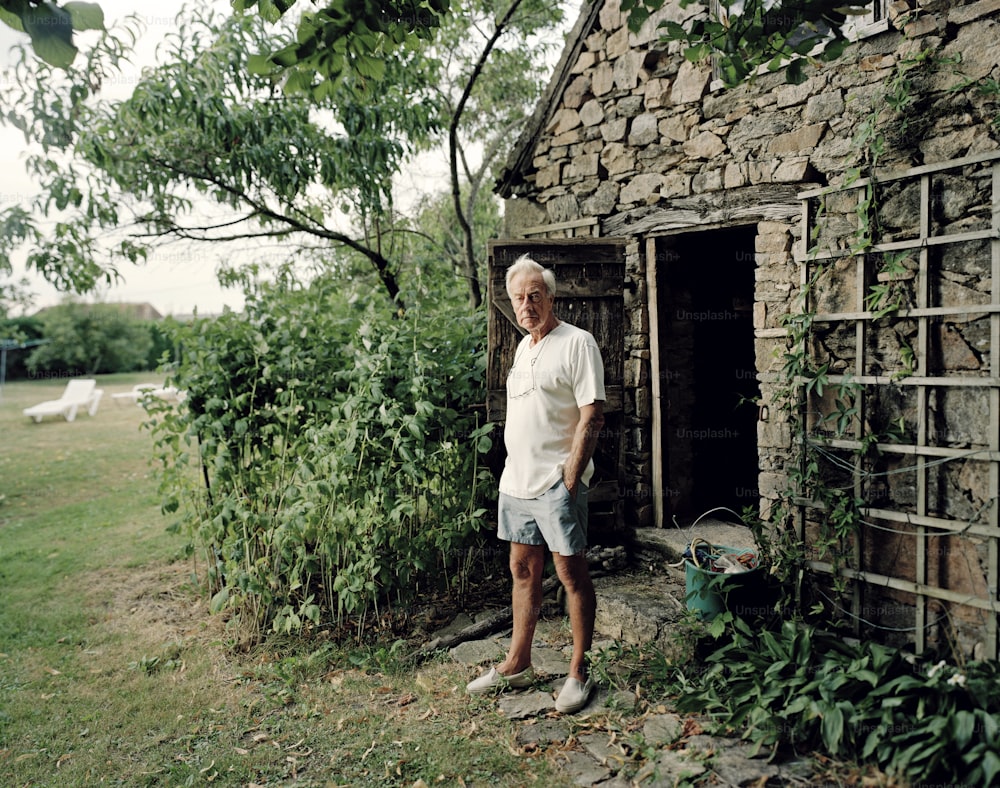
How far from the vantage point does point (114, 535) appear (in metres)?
7.28

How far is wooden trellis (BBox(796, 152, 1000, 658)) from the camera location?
3.46m

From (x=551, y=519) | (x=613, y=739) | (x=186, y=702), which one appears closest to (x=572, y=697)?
(x=613, y=739)

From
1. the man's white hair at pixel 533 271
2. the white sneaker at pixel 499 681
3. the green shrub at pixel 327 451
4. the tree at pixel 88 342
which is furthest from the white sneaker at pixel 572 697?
the tree at pixel 88 342

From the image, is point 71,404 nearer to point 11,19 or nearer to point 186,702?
point 186,702

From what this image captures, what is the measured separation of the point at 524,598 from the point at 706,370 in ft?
9.57

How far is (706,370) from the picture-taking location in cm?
577

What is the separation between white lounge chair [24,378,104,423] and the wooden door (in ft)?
44.7

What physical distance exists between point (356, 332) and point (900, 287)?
3.30m

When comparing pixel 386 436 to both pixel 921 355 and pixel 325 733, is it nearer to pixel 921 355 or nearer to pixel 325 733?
pixel 325 733

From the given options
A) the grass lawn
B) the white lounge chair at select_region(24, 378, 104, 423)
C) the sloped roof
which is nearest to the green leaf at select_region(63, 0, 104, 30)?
the grass lawn

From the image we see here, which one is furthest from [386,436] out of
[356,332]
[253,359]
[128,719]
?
[128,719]

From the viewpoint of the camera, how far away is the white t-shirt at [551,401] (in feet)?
10.8

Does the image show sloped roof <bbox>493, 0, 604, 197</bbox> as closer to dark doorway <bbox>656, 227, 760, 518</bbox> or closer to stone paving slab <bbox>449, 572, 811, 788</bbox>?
dark doorway <bbox>656, 227, 760, 518</bbox>

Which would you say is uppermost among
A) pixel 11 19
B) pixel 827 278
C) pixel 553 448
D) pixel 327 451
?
pixel 11 19
